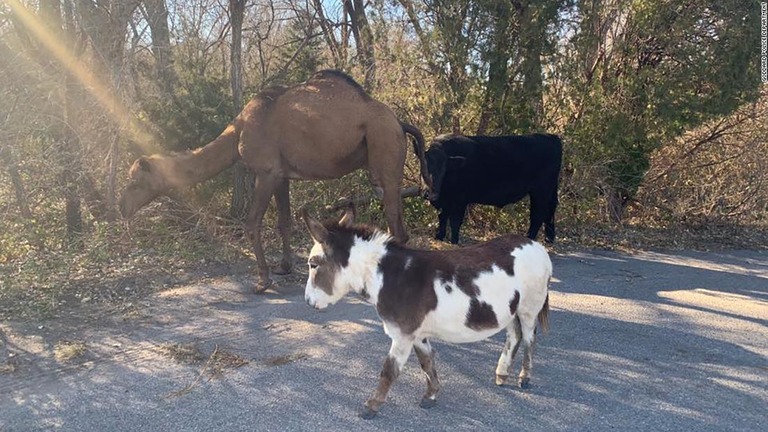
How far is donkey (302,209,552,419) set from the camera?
3762mm

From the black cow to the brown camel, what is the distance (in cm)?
156

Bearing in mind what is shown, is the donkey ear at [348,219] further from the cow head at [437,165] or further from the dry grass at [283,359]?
the cow head at [437,165]

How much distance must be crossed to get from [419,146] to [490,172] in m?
1.61

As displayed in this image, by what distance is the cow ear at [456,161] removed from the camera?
27.7ft

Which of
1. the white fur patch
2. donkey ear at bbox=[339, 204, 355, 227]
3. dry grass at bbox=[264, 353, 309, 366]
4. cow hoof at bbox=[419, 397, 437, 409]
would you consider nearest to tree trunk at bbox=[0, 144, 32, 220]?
dry grass at bbox=[264, 353, 309, 366]

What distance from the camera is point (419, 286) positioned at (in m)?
3.82

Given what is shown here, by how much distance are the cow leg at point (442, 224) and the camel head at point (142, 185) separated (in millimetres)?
4152

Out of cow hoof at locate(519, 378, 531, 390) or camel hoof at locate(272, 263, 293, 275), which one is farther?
camel hoof at locate(272, 263, 293, 275)

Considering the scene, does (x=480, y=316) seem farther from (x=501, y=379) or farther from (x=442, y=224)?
(x=442, y=224)

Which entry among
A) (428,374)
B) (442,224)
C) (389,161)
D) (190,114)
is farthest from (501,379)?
(190,114)

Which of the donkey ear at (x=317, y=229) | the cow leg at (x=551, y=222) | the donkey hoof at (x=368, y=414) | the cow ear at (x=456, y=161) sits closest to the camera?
the donkey hoof at (x=368, y=414)

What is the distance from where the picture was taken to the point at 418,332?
3775mm

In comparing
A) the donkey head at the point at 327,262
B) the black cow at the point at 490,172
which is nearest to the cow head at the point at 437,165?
the black cow at the point at 490,172

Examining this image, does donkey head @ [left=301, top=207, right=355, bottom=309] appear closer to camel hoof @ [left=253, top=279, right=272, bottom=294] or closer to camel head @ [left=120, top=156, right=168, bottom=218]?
camel hoof @ [left=253, top=279, right=272, bottom=294]
